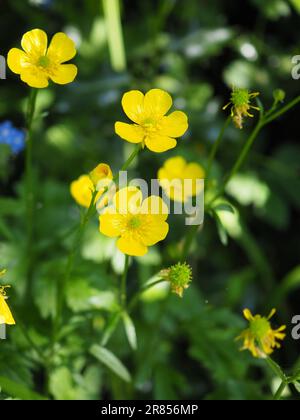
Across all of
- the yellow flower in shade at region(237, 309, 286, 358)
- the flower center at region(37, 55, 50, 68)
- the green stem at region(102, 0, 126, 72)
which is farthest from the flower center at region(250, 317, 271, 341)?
the green stem at region(102, 0, 126, 72)

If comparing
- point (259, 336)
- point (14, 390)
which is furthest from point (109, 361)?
point (259, 336)

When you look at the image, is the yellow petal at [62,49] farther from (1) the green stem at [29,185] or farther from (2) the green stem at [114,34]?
(2) the green stem at [114,34]

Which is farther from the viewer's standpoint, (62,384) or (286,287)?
(286,287)

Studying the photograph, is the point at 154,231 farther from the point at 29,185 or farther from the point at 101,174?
the point at 29,185

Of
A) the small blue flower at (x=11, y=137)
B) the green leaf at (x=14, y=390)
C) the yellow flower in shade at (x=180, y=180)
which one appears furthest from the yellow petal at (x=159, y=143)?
the small blue flower at (x=11, y=137)

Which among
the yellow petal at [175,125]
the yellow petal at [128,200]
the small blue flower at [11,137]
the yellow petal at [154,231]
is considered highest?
the small blue flower at [11,137]
